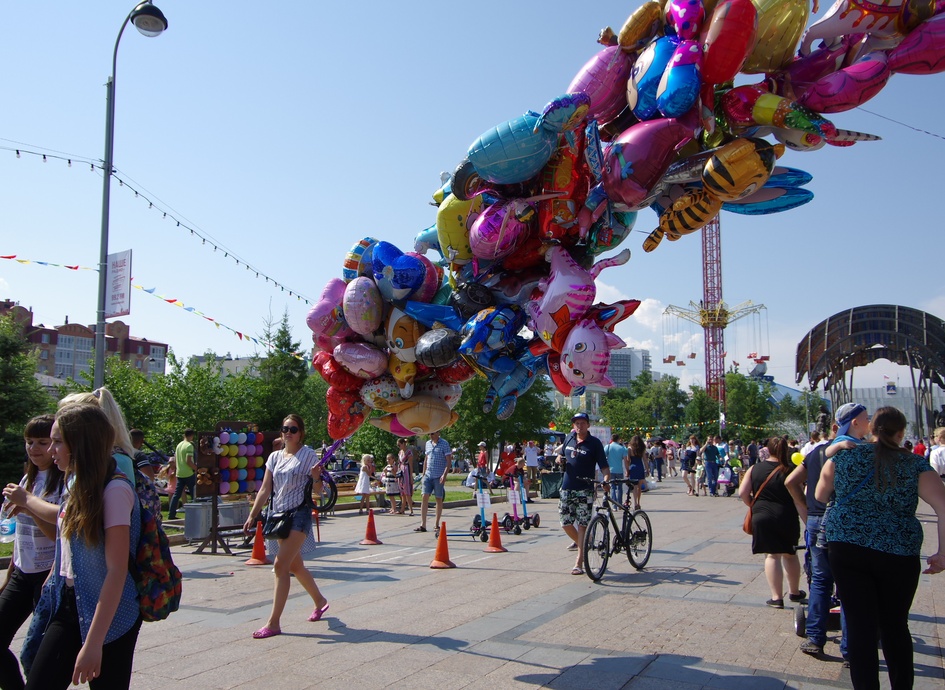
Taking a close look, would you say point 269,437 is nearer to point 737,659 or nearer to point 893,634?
point 737,659

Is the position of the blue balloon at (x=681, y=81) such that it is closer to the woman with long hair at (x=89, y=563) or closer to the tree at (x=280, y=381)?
the woman with long hair at (x=89, y=563)

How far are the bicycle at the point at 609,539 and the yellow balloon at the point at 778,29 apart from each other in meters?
5.43

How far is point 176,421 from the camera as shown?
86.6 feet

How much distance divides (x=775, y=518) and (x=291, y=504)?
441 cm

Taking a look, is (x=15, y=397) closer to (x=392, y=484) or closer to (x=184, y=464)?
(x=184, y=464)

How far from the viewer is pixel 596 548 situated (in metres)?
8.84

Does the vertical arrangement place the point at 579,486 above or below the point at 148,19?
below

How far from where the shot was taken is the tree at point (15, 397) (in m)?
18.8

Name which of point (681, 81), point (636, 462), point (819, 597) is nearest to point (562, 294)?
point (681, 81)

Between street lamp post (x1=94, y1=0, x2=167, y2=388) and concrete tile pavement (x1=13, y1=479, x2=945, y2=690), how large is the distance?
332cm

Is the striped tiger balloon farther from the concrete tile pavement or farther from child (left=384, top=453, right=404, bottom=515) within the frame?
child (left=384, top=453, right=404, bottom=515)

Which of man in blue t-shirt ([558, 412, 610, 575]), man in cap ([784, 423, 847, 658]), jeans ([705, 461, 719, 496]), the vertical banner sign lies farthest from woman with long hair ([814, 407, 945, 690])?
jeans ([705, 461, 719, 496])

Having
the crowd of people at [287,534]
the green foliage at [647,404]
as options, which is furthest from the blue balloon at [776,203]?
the green foliage at [647,404]

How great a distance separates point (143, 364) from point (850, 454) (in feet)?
351
